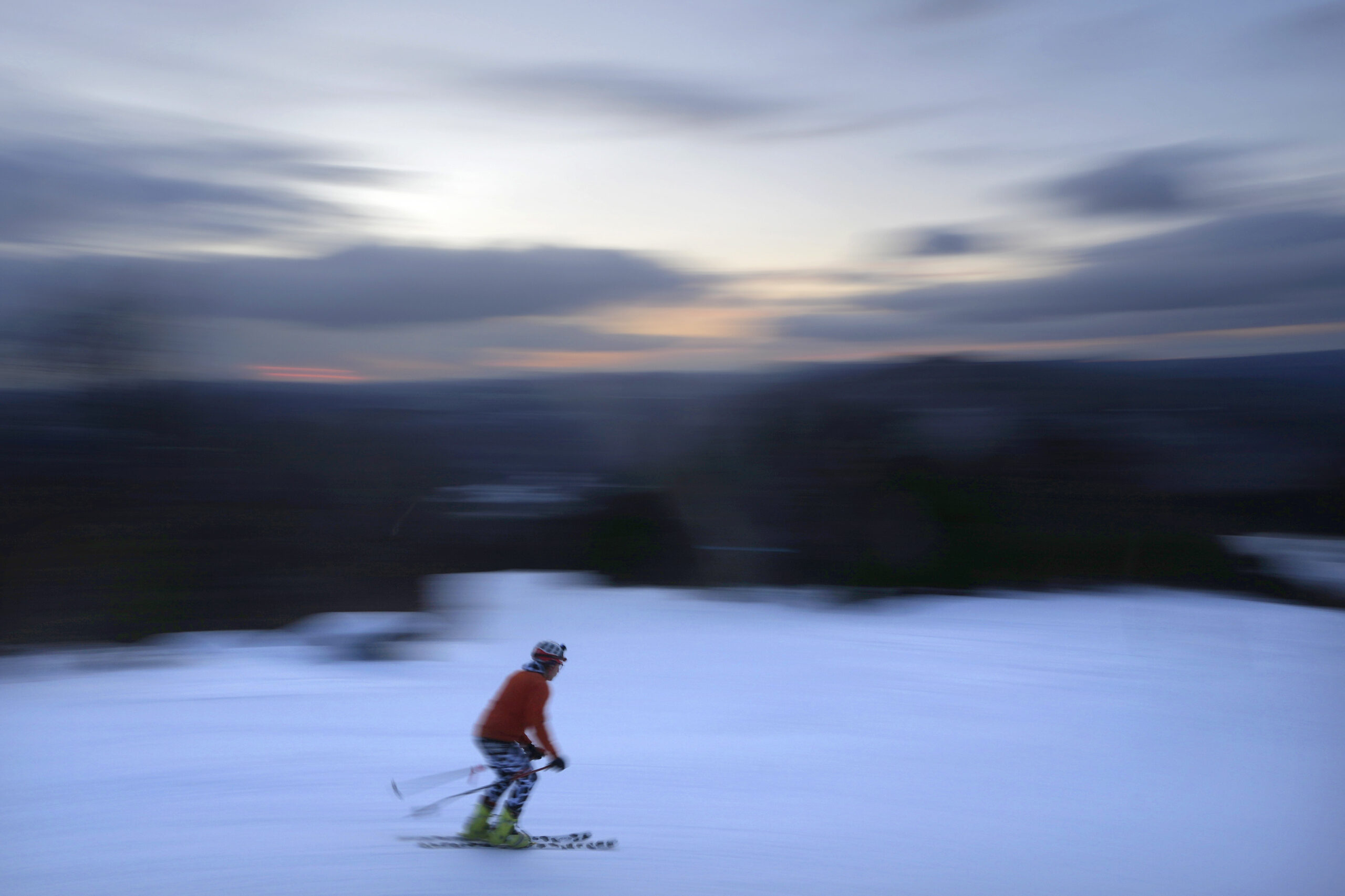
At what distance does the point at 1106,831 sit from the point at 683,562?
11742 millimetres

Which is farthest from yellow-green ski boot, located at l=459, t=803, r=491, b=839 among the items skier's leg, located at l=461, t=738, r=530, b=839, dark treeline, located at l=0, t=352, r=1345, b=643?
dark treeline, located at l=0, t=352, r=1345, b=643

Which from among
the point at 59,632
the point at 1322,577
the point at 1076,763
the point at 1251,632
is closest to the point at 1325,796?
the point at 1076,763

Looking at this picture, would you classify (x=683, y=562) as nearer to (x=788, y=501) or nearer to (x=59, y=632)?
(x=788, y=501)

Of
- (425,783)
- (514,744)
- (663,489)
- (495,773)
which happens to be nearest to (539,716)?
(514,744)

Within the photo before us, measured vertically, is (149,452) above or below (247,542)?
above

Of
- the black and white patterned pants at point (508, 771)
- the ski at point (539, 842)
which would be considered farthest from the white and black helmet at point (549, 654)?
the ski at point (539, 842)

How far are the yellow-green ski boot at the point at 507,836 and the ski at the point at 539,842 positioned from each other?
1.0 inches

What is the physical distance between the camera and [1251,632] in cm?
1071

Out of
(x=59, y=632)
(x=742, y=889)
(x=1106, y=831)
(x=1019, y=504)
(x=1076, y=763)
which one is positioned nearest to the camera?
(x=742, y=889)

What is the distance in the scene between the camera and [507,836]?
397cm

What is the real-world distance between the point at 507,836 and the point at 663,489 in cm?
1259

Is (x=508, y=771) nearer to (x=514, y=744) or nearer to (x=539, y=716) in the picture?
(x=514, y=744)

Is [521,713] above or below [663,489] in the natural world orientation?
below

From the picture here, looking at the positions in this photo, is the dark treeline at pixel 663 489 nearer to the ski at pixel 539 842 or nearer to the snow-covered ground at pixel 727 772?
the snow-covered ground at pixel 727 772
